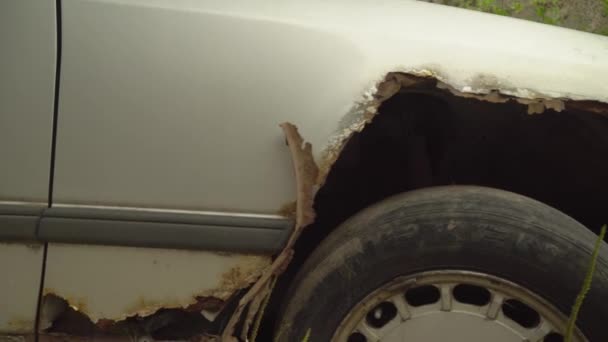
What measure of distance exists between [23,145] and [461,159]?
1.41 meters

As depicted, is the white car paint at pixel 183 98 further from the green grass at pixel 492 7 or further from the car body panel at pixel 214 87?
the green grass at pixel 492 7

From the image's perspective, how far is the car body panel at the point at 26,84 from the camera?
1553mm

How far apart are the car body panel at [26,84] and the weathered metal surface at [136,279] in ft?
0.85

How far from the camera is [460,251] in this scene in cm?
161

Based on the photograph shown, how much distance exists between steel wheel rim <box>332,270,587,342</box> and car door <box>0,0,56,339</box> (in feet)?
2.90

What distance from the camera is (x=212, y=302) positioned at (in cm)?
168

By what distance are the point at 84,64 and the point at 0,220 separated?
0.48 m

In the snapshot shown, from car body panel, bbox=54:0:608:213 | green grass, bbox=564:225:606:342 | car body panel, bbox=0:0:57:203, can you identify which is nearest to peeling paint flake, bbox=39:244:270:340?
car body panel, bbox=54:0:608:213

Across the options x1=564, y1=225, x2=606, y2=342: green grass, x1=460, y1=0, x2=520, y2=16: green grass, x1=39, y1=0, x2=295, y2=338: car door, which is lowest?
x1=564, y1=225, x2=606, y2=342: green grass

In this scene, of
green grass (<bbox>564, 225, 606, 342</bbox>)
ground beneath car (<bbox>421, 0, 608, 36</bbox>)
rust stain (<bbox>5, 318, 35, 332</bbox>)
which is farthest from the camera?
ground beneath car (<bbox>421, 0, 608, 36</bbox>)

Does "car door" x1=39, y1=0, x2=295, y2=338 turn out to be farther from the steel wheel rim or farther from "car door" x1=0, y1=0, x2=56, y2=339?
the steel wheel rim

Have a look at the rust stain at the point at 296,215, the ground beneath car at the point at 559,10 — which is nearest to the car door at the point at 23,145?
the rust stain at the point at 296,215

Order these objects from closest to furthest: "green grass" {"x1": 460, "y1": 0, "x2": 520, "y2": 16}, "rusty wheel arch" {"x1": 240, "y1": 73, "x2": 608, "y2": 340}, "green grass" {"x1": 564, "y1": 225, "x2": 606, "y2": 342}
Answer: "green grass" {"x1": 564, "y1": 225, "x2": 606, "y2": 342} → "rusty wheel arch" {"x1": 240, "y1": 73, "x2": 608, "y2": 340} → "green grass" {"x1": 460, "y1": 0, "x2": 520, "y2": 16}

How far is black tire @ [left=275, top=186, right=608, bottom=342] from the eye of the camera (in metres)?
1.59
